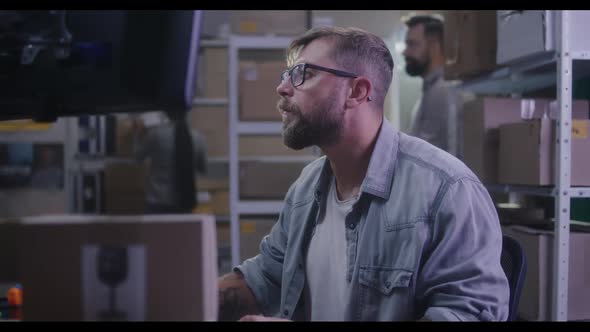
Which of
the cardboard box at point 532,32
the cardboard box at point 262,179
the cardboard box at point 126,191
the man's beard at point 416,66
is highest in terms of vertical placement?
the man's beard at point 416,66

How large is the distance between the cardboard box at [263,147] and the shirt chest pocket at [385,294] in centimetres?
197

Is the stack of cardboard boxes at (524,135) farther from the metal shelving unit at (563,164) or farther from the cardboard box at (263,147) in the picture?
the cardboard box at (263,147)

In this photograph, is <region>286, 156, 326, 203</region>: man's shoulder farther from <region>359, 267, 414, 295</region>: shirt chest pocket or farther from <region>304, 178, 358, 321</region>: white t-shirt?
<region>359, 267, 414, 295</region>: shirt chest pocket

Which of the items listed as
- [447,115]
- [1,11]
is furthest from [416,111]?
[1,11]

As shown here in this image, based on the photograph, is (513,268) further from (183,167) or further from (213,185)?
(213,185)

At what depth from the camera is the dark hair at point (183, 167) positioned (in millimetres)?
627

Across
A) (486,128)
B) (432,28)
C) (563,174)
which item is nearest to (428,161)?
(563,174)

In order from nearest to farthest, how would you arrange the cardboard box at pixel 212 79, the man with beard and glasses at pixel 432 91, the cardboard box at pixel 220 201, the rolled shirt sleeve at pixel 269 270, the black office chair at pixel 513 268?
the black office chair at pixel 513 268, the rolled shirt sleeve at pixel 269 270, the man with beard and glasses at pixel 432 91, the cardboard box at pixel 212 79, the cardboard box at pixel 220 201

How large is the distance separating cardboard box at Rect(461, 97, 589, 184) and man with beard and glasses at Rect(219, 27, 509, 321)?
0.95 metres

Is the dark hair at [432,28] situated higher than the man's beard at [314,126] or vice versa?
the dark hair at [432,28]

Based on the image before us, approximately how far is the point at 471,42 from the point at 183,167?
1851 millimetres

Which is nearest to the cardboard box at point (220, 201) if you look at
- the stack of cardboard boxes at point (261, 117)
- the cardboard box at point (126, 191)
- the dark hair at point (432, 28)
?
the stack of cardboard boxes at point (261, 117)

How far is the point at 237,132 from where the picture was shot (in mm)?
2912
